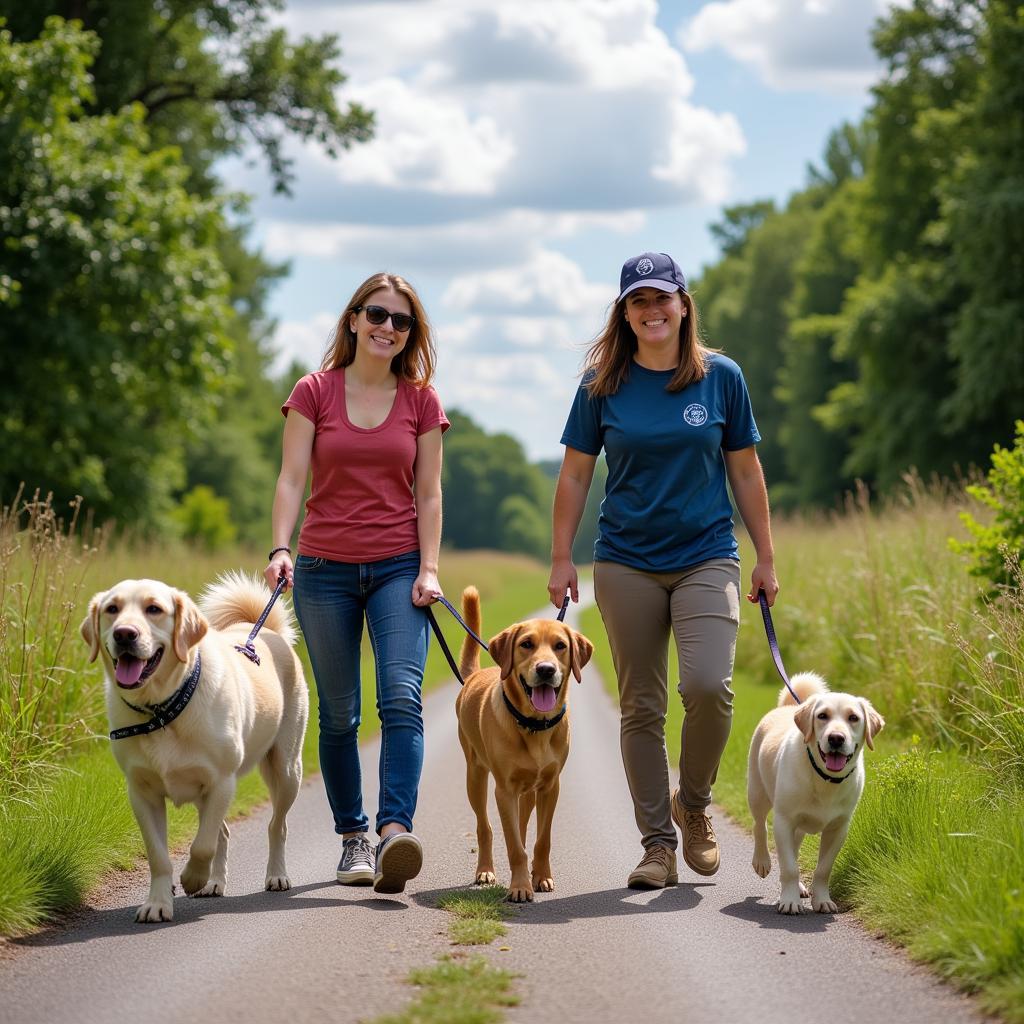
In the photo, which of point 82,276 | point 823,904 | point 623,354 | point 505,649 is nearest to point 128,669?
point 505,649

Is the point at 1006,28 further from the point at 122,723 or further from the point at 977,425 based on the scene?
the point at 122,723

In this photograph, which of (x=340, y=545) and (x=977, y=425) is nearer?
(x=340, y=545)

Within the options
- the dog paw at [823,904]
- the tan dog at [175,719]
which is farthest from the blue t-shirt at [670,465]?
the tan dog at [175,719]

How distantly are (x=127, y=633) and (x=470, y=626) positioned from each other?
6.85 ft

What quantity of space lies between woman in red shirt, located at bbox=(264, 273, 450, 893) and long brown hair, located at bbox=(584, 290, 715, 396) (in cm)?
81

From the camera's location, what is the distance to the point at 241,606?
24.3ft

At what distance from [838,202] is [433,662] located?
123 ft

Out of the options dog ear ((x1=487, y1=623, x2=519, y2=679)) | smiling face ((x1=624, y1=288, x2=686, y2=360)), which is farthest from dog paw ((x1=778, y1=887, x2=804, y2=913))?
smiling face ((x1=624, y1=288, x2=686, y2=360))

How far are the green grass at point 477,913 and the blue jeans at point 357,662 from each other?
1.39ft

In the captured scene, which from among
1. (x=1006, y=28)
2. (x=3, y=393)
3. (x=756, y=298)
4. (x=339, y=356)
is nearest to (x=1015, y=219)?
(x=1006, y=28)

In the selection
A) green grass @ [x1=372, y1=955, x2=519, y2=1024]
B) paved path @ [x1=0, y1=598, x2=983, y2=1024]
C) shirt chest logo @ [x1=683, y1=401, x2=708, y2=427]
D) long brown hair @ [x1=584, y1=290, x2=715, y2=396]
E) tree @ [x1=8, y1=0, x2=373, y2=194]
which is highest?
tree @ [x1=8, y1=0, x2=373, y2=194]

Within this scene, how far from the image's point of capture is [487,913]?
5930 mm

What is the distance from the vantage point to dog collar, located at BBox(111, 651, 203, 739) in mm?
6012

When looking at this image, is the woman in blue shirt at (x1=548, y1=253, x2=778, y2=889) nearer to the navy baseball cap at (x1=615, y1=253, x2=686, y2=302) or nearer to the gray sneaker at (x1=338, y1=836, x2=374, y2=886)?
the navy baseball cap at (x1=615, y1=253, x2=686, y2=302)
